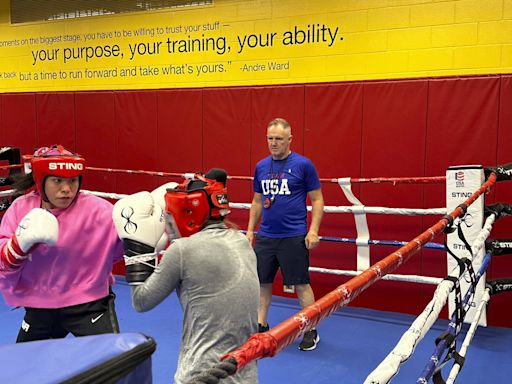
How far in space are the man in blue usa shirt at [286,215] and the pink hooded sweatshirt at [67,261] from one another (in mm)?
1747

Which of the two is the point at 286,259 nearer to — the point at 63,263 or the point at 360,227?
the point at 360,227

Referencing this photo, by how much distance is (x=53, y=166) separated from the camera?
2.11m

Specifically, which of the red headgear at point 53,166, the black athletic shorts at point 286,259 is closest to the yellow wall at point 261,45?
the black athletic shorts at point 286,259

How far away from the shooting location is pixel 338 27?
4.81 metres

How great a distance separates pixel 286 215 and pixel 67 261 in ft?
6.29

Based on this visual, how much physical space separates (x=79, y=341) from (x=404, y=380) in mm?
2901

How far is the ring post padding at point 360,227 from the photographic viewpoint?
171 inches

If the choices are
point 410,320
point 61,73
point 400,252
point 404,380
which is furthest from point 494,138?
point 61,73

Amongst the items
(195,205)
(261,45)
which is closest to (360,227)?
(261,45)

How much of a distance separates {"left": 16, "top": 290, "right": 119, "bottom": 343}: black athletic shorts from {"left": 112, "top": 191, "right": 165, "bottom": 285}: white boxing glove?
0.55 metres

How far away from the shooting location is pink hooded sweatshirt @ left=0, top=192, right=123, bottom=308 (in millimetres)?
2125

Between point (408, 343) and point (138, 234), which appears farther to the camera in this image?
point (138, 234)

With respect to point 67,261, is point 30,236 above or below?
above

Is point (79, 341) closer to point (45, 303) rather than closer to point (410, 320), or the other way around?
point (45, 303)
